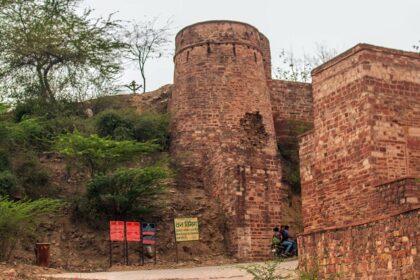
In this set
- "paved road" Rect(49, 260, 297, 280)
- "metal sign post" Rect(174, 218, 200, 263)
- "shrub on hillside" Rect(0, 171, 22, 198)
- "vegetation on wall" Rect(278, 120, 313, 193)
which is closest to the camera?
"paved road" Rect(49, 260, 297, 280)

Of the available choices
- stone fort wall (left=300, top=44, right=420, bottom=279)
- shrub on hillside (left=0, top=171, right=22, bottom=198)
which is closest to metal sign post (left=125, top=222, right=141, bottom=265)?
shrub on hillside (left=0, top=171, right=22, bottom=198)

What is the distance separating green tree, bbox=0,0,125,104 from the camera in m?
26.0

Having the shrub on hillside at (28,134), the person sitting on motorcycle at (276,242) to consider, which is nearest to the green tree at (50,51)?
the shrub on hillside at (28,134)

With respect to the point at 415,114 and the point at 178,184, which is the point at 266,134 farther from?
the point at 415,114

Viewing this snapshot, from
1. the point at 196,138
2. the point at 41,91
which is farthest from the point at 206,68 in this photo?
the point at 41,91

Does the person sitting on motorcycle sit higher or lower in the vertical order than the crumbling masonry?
lower

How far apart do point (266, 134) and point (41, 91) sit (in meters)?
8.33

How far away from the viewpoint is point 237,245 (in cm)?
2042

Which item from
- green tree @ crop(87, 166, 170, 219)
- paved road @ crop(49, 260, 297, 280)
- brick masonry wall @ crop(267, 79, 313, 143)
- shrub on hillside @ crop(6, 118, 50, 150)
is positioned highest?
brick masonry wall @ crop(267, 79, 313, 143)

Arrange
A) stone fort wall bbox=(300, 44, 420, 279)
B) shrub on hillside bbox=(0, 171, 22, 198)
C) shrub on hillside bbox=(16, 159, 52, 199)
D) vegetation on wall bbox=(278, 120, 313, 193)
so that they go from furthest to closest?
1. vegetation on wall bbox=(278, 120, 313, 193)
2. shrub on hillside bbox=(16, 159, 52, 199)
3. shrub on hillside bbox=(0, 171, 22, 198)
4. stone fort wall bbox=(300, 44, 420, 279)

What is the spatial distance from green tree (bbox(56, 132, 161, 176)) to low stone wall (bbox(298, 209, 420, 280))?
9309 millimetres

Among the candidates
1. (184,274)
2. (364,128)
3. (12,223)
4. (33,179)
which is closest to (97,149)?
(33,179)

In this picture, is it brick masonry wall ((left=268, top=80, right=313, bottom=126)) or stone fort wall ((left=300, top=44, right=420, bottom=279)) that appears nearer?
stone fort wall ((left=300, top=44, right=420, bottom=279))

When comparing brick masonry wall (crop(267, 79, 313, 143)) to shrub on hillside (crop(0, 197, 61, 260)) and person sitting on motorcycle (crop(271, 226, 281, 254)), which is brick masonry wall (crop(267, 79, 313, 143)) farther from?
shrub on hillside (crop(0, 197, 61, 260))
